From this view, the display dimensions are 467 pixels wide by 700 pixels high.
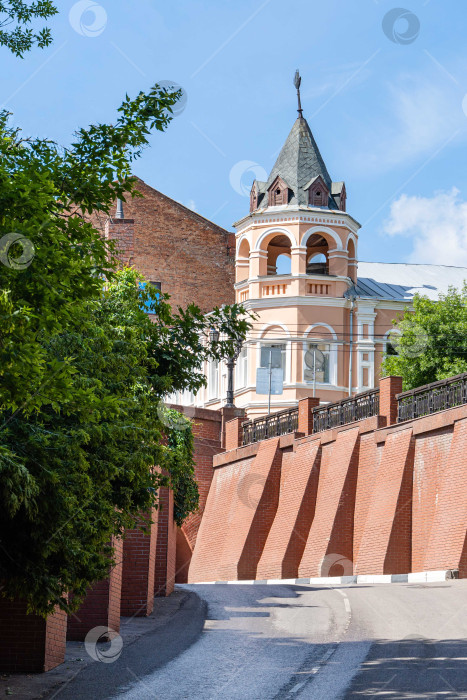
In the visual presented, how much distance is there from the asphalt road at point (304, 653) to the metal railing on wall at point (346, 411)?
1127 cm

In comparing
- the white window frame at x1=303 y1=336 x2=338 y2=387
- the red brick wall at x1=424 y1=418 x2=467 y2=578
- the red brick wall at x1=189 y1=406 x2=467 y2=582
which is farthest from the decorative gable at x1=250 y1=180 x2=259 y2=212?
the red brick wall at x1=424 y1=418 x2=467 y2=578

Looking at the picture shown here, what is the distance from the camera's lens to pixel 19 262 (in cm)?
921

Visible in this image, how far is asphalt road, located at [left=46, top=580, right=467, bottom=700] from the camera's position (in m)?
12.1

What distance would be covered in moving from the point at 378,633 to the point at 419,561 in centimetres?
1265

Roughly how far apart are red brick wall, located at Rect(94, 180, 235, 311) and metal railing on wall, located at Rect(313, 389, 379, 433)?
18.9 metres

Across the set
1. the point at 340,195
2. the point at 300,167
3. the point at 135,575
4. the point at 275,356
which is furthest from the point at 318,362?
the point at 135,575

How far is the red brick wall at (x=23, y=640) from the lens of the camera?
13852mm

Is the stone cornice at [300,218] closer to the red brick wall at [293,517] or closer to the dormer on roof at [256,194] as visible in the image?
the dormer on roof at [256,194]

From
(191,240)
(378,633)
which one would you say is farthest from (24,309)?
(191,240)

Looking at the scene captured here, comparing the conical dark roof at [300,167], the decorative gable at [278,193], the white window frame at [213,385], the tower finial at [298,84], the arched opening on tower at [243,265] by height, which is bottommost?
the white window frame at [213,385]

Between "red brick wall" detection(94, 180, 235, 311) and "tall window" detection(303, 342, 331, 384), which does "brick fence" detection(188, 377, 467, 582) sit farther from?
"red brick wall" detection(94, 180, 235, 311)

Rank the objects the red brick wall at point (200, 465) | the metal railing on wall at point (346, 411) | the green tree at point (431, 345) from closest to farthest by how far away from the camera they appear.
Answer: the metal railing on wall at point (346, 411)
the red brick wall at point (200, 465)
the green tree at point (431, 345)

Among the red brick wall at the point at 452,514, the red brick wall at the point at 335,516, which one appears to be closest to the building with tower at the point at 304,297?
the red brick wall at the point at 335,516

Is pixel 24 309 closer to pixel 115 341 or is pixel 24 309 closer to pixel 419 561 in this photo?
pixel 115 341
